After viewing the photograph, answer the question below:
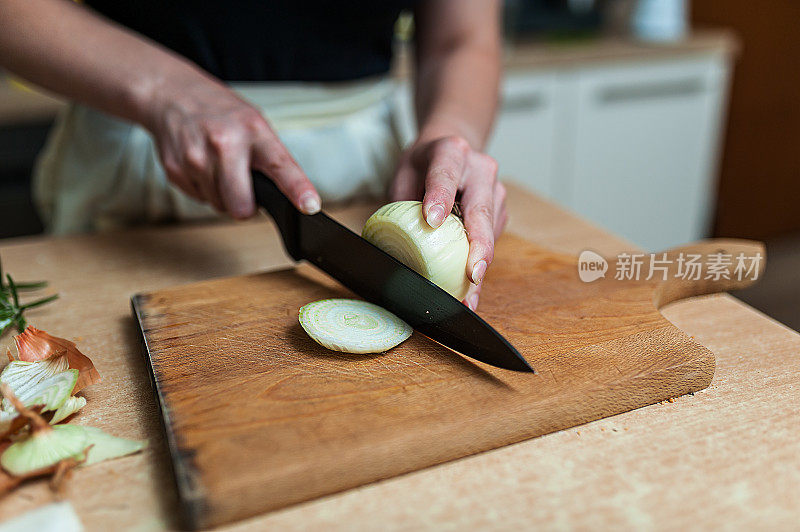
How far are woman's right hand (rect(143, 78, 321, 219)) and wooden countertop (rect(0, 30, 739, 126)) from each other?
1137 mm

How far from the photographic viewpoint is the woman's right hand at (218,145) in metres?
0.83

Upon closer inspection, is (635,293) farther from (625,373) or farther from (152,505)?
(152,505)

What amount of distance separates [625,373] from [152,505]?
1.38ft

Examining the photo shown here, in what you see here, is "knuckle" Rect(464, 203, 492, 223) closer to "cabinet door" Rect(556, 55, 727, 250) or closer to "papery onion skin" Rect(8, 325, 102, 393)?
"papery onion skin" Rect(8, 325, 102, 393)

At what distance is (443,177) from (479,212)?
0.06m

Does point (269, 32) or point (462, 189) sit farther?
point (269, 32)

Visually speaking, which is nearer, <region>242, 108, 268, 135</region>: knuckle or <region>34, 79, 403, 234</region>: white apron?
<region>242, 108, 268, 135</region>: knuckle

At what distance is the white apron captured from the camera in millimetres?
1141

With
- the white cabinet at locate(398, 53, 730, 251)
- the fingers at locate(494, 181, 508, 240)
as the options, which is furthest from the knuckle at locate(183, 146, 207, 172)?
the white cabinet at locate(398, 53, 730, 251)

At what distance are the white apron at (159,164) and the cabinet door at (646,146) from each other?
1.27 m

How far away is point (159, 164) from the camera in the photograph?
3.71ft

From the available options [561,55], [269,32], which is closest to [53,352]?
[269,32]

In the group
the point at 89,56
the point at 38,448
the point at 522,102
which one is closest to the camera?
the point at 38,448

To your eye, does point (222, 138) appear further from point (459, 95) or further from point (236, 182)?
point (459, 95)
